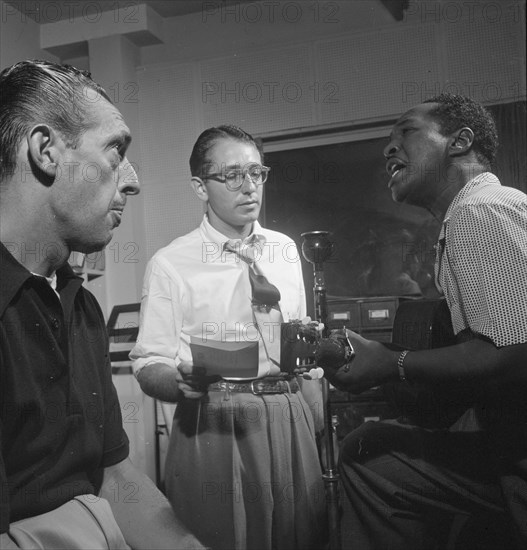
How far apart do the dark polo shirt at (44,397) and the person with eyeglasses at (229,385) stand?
1.80 ft

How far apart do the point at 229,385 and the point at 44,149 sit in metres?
0.88

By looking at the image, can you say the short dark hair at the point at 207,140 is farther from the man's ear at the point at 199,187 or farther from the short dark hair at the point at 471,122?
the short dark hair at the point at 471,122

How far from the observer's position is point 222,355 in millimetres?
1464

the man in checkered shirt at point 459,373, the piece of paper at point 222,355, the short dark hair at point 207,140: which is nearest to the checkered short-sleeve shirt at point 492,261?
the man in checkered shirt at point 459,373

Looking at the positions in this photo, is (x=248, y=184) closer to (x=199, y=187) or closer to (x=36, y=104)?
(x=199, y=187)

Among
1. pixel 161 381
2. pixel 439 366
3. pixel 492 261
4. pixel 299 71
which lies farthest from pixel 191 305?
pixel 299 71

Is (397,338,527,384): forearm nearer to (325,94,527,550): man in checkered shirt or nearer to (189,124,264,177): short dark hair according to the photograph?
(325,94,527,550): man in checkered shirt

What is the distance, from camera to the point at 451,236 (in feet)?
4.65

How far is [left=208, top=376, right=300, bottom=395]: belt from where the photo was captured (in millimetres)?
1614

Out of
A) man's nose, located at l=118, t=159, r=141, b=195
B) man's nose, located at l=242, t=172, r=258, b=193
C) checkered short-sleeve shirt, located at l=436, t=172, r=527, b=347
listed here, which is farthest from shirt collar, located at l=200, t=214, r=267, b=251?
man's nose, located at l=118, t=159, r=141, b=195

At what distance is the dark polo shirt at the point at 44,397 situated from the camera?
83cm

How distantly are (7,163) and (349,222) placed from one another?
5.63ft

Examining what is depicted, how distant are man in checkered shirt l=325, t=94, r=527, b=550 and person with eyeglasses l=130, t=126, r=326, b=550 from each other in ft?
0.56

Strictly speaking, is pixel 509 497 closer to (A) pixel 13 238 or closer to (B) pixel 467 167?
(B) pixel 467 167
